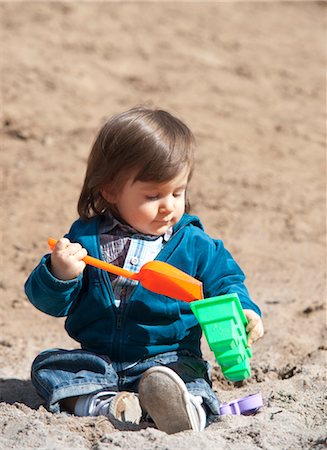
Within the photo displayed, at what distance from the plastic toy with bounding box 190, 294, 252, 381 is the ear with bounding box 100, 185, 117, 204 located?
48cm

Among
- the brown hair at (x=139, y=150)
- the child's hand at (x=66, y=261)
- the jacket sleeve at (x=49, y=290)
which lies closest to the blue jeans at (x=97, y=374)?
the jacket sleeve at (x=49, y=290)

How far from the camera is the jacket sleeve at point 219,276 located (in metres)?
2.98

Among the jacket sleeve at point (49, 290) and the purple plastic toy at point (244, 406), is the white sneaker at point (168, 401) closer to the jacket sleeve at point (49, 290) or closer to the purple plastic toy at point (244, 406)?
the purple plastic toy at point (244, 406)

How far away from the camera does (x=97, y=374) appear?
2930mm

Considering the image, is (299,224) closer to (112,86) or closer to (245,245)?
(245,245)

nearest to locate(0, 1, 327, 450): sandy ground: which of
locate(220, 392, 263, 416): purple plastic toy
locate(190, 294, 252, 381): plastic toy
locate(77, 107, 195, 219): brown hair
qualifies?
locate(220, 392, 263, 416): purple plastic toy

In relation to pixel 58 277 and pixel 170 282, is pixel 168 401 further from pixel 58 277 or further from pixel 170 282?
pixel 58 277

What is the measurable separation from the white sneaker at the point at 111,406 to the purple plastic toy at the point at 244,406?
0.30 m

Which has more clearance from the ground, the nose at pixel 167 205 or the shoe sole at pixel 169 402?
the nose at pixel 167 205

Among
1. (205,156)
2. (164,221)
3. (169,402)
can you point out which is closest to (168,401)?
(169,402)

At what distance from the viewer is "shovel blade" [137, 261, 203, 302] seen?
9.16ft

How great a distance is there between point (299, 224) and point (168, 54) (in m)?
2.84

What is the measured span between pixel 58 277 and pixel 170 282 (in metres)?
0.34

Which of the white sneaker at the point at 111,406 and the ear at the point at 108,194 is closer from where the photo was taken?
the white sneaker at the point at 111,406
